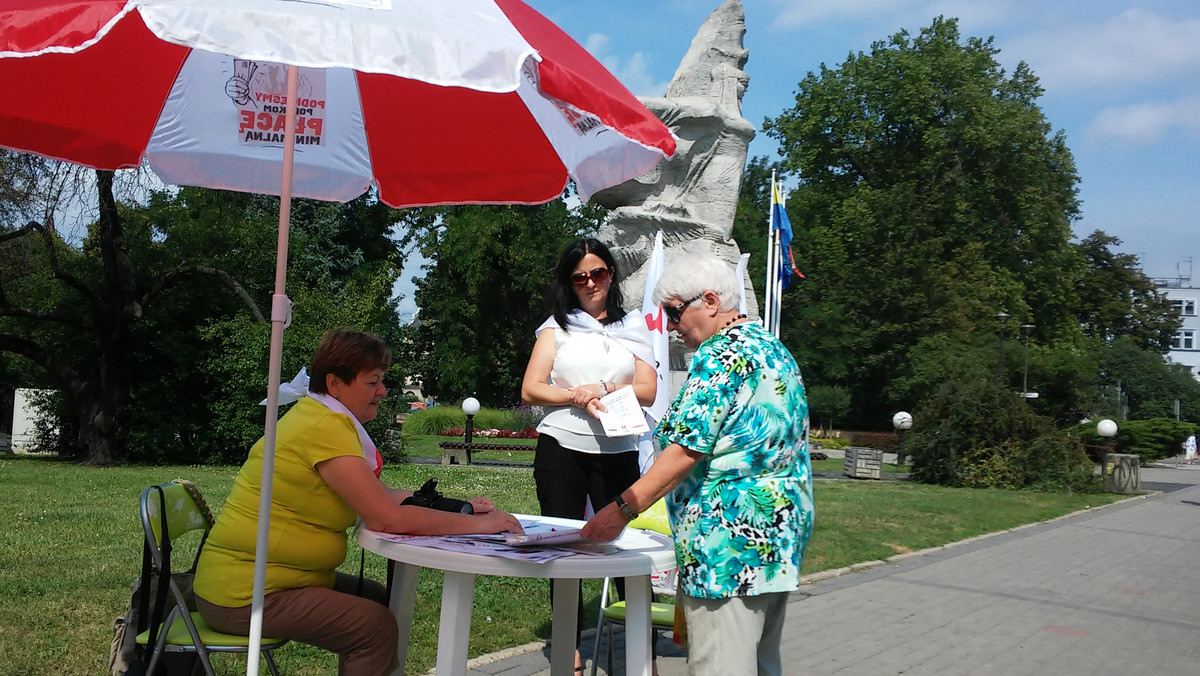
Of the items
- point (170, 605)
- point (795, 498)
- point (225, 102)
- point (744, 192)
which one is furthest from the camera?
point (744, 192)

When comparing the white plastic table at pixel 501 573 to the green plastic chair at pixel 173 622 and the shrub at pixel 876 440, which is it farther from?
the shrub at pixel 876 440

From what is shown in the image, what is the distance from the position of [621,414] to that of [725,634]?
1593 mm

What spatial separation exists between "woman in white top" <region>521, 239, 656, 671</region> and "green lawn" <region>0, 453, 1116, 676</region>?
1185 millimetres

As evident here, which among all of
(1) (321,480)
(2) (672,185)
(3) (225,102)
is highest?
(2) (672,185)

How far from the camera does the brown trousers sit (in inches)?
127

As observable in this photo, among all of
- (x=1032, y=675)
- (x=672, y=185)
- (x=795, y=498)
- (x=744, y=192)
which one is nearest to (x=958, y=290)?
(x=744, y=192)

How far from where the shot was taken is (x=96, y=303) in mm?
17281

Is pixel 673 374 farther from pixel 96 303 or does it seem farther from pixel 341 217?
pixel 341 217

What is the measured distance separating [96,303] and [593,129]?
16.1m

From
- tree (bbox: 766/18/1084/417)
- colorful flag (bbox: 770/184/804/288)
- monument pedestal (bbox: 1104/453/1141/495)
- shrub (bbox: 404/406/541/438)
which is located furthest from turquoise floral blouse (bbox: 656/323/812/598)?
tree (bbox: 766/18/1084/417)

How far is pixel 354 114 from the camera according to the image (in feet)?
15.4

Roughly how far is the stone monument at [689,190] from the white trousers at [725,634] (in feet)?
25.7

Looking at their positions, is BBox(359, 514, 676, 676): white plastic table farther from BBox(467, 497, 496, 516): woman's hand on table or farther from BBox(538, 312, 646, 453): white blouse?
BBox(538, 312, 646, 453): white blouse

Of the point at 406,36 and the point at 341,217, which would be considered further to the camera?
the point at 341,217
